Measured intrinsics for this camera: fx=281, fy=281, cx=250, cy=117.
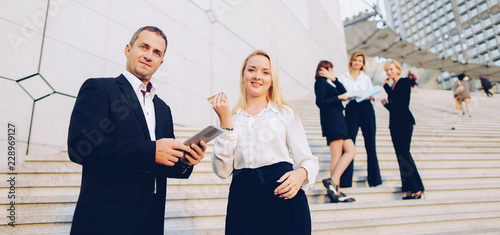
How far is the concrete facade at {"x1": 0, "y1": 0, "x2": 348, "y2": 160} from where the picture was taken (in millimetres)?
3301

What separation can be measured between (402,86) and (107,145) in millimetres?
3292

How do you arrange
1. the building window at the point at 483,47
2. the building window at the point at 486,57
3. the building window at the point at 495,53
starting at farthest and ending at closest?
the building window at the point at 483,47
the building window at the point at 486,57
the building window at the point at 495,53

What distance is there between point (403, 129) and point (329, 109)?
94 cm

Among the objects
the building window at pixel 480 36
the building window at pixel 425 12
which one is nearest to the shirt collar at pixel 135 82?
the building window at pixel 480 36

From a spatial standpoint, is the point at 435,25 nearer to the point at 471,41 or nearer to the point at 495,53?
the point at 471,41

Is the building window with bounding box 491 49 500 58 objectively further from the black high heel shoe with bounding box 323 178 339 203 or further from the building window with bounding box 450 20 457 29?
the black high heel shoe with bounding box 323 178 339 203

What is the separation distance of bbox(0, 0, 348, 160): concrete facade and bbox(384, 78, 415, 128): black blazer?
3678 mm

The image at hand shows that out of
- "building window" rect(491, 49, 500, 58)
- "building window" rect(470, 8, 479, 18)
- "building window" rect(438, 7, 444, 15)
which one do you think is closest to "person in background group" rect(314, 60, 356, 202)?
"building window" rect(491, 49, 500, 58)

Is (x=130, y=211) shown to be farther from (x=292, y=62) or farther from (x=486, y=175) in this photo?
(x=292, y=62)

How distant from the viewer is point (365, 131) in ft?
11.2

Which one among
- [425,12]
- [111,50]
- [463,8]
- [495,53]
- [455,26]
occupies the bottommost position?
[111,50]

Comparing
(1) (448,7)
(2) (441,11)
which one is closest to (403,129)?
(1) (448,7)

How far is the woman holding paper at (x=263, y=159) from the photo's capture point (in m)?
1.20

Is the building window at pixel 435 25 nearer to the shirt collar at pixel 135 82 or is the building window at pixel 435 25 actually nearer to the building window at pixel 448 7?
the building window at pixel 448 7
